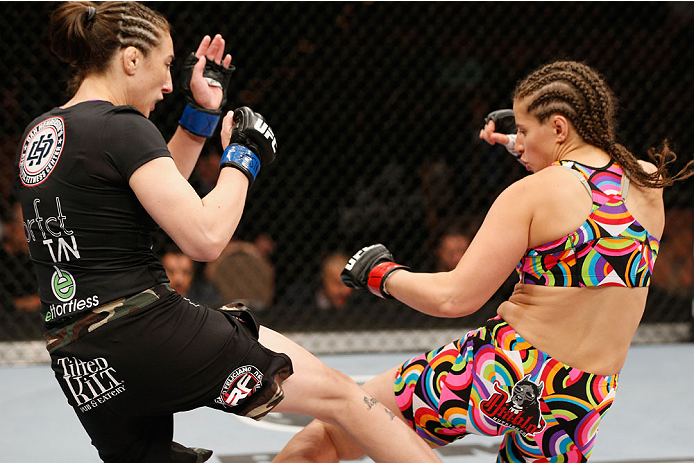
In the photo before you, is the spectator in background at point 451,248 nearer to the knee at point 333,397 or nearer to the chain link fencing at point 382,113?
the chain link fencing at point 382,113

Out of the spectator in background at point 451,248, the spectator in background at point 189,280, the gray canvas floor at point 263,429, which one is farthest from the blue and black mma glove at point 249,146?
the spectator in background at point 451,248

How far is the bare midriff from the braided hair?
2.62ft

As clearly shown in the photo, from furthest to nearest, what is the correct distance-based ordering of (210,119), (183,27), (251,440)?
(183,27) < (251,440) < (210,119)

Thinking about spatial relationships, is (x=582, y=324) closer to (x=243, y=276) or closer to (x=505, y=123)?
(x=505, y=123)

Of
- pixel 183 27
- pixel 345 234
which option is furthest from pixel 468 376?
pixel 183 27

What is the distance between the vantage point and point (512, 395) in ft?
3.89

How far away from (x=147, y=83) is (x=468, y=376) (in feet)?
2.47

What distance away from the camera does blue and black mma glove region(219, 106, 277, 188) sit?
3.93 ft

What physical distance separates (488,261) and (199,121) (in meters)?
0.66

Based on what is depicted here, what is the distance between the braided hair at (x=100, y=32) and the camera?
46.4 inches

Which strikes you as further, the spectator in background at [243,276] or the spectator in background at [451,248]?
the spectator in background at [451,248]

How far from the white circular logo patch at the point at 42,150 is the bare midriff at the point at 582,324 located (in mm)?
814

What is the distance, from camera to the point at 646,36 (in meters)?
3.92

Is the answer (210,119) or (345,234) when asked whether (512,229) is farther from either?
(345,234)
